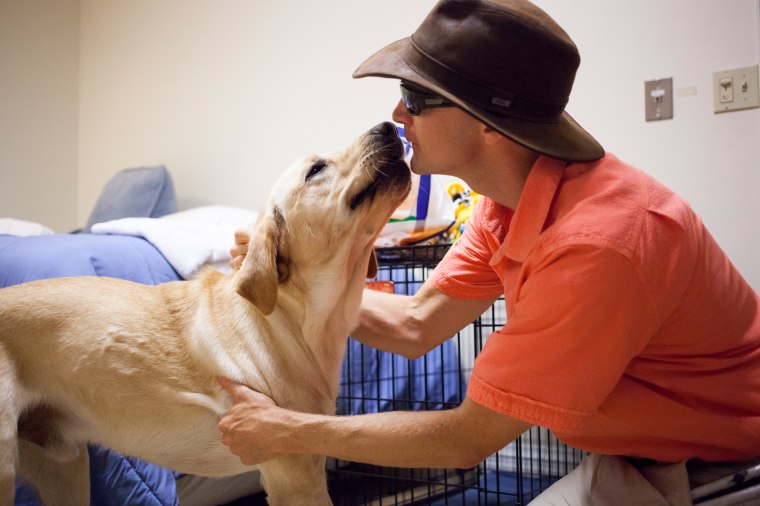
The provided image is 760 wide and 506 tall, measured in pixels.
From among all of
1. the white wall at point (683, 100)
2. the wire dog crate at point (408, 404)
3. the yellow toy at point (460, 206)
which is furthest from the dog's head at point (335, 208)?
the white wall at point (683, 100)

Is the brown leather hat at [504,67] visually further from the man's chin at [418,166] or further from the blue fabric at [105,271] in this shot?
the blue fabric at [105,271]

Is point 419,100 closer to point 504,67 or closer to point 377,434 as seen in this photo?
point 504,67

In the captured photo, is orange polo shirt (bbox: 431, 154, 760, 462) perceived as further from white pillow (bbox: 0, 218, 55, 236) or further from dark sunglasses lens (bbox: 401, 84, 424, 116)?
white pillow (bbox: 0, 218, 55, 236)

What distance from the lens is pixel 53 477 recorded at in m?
1.52

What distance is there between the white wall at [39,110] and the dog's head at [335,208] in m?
4.41

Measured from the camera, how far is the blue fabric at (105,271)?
170 cm

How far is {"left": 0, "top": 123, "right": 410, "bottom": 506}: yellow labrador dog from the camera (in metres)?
1.38

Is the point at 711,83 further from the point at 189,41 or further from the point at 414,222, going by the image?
the point at 189,41

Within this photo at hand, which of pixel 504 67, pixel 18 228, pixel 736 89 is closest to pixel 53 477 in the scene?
pixel 504 67

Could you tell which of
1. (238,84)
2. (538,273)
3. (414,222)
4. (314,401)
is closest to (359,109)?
(238,84)

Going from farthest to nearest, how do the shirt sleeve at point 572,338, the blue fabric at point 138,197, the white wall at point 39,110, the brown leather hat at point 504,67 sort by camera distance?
the white wall at point 39,110
the blue fabric at point 138,197
the brown leather hat at point 504,67
the shirt sleeve at point 572,338

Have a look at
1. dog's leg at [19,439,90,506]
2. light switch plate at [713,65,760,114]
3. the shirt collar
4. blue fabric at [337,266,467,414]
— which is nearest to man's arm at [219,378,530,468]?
the shirt collar

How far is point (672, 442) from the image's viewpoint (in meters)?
1.23

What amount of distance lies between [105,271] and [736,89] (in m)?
2.33
